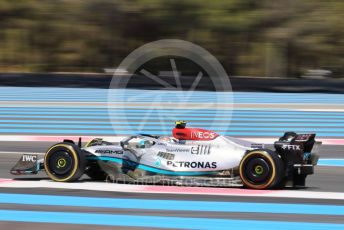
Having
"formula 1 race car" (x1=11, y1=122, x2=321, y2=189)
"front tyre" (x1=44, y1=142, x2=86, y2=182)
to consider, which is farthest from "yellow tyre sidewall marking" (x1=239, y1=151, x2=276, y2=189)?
"front tyre" (x1=44, y1=142, x2=86, y2=182)

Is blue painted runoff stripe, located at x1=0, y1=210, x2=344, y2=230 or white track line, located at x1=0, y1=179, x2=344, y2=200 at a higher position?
white track line, located at x1=0, y1=179, x2=344, y2=200

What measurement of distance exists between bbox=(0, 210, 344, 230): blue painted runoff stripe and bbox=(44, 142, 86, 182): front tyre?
1.19 metres

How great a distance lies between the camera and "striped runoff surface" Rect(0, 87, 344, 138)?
13594mm

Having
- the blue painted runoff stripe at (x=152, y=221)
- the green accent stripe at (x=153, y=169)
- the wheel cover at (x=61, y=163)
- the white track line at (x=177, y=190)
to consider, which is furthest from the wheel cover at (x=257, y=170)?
the wheel cover at (x=61, y=163)

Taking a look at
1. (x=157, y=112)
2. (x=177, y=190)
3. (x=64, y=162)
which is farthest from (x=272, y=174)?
(x=157, y=112)

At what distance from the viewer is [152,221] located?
5754 millimetres

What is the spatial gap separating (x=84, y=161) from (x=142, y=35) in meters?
20.2

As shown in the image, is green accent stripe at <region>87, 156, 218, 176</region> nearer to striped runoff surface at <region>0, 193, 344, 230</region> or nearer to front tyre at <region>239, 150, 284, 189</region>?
front tyre at <region>239, 150, 284, 189</region>

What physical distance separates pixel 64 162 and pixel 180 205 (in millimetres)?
1558

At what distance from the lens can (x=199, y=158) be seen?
6.98m

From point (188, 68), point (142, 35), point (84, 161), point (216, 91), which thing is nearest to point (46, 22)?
point (142, 35)

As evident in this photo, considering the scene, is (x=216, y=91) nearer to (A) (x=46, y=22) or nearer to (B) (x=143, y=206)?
(A) (x=46, y=22)

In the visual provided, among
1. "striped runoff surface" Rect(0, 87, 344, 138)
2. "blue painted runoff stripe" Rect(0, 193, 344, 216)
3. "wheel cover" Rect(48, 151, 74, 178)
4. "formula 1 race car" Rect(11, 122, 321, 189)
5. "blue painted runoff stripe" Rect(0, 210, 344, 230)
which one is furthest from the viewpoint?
"striped runoff surface" Rect(0, 87, 344, 138)

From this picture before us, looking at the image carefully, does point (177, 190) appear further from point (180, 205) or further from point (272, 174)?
point (272, 174)
